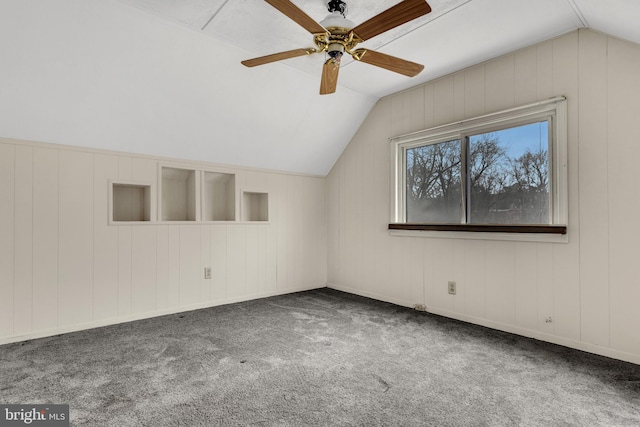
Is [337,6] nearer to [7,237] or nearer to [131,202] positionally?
[131,202]

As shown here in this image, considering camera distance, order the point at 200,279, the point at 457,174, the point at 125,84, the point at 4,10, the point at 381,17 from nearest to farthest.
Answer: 1. the point at 381,17
2. the point at 4,10
3. the point at 125,84
4. the point at 457,174
5. the point at 200,279

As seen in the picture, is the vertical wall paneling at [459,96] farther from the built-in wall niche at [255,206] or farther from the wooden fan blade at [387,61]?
the built-in wall niche at [255,206]

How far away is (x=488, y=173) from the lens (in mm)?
3172

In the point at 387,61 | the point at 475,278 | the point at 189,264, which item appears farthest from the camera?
the point at 189,264

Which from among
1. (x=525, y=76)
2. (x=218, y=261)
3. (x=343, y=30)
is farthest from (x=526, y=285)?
(x=218, y=261)

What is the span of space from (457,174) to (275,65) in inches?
84.4

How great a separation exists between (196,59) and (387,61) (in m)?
1.62

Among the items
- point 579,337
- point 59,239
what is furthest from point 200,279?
point 579,337

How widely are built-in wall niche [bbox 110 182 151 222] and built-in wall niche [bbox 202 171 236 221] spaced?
0.65 metres

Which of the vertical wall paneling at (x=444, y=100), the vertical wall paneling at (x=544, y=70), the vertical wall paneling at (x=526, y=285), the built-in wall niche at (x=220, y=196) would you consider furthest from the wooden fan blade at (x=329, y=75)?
the vertical wall paneling at (x=526, y=285)

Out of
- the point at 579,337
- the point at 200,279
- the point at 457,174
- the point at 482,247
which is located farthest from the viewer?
the point at 200,279

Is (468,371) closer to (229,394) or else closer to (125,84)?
(229,394)

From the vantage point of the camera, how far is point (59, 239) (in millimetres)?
2826

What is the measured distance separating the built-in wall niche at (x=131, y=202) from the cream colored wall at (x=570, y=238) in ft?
9.09
